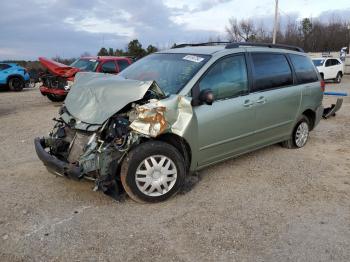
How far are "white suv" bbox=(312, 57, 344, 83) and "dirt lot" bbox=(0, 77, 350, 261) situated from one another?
17255 millimetres

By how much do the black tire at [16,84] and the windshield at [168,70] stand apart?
44.1 ft

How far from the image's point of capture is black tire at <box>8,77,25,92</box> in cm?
1646

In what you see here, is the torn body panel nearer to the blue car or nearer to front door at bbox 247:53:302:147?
front door at bbox 247:53:302:147

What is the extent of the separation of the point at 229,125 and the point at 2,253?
285 cm

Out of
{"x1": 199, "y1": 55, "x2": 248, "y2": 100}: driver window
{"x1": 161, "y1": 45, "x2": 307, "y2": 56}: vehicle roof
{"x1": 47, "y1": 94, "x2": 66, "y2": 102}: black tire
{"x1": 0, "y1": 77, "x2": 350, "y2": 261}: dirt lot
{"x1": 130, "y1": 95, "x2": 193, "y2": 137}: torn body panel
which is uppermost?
{"x1": 161, "y1": 45, "x2": 307, "y2": 56}: vehicle roof

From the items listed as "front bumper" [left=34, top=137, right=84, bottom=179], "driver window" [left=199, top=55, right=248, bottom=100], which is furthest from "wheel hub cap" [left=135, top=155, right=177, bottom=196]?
"driver window" [left=199, top=55, right=248, bottom=100]

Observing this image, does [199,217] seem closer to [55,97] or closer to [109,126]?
[109,126]

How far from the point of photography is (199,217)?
362 cm

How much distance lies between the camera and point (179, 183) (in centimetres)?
397

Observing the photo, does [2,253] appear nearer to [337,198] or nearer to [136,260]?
[136,260]

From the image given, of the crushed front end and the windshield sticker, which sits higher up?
the windshield sticker

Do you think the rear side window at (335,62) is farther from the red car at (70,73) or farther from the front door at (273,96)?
the front door at (273,96)

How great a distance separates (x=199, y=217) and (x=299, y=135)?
313 cm

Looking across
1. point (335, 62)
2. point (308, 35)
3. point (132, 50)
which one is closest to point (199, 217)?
point (335, 62)
